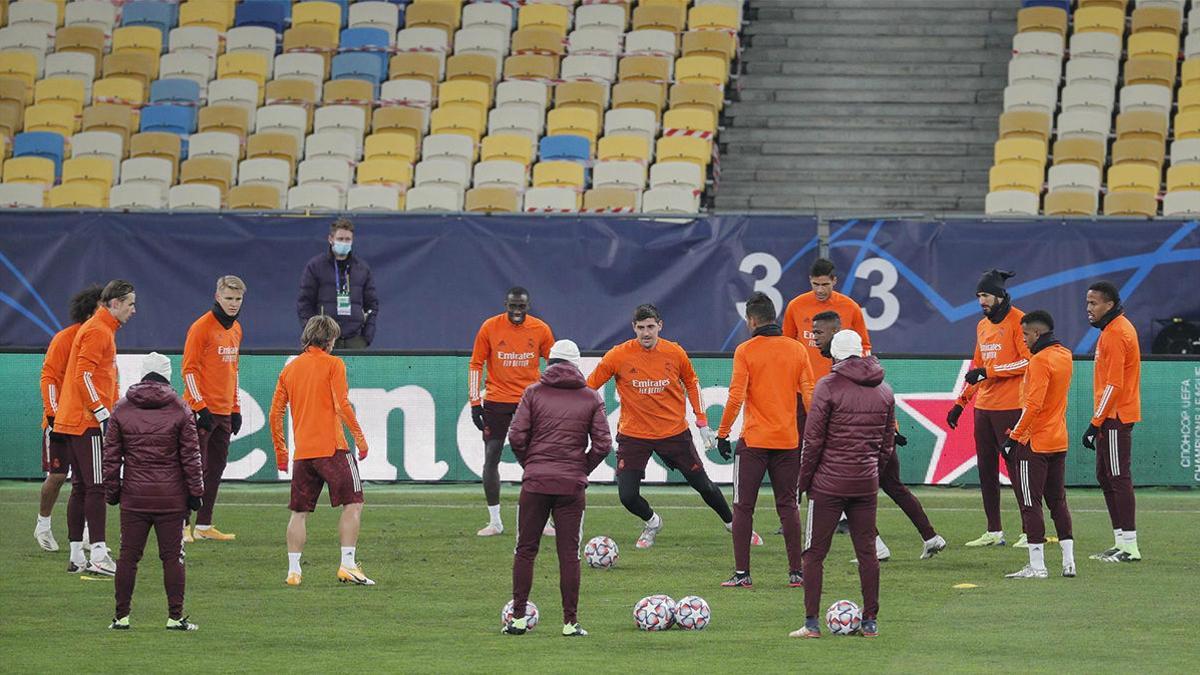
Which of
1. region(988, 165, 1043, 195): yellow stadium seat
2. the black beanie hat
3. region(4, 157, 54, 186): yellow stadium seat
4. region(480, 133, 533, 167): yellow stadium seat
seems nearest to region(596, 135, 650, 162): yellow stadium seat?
region(480, 133, 533, 167): yellow stadium seat

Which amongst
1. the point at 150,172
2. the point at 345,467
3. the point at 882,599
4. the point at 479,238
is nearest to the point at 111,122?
the point at 150,172

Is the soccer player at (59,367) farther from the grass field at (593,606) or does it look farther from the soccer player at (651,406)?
the soccer player at (651,406)

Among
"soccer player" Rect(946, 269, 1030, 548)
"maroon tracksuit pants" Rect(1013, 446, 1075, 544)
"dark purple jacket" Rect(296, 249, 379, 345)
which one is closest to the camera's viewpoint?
"maroon tracksuit pants" Rect(1013, 446, 1075, 544)

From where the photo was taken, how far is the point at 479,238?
2214 cm

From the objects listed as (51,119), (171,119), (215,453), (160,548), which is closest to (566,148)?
(171,119)

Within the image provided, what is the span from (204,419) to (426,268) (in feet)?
24.8

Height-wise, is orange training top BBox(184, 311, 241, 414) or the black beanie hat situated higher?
the black beanie hat

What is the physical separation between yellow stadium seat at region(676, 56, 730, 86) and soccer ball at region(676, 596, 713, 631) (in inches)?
645

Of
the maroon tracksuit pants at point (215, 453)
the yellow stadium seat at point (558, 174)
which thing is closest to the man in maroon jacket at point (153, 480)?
the maroon tracksuit pants at point (215, 453)

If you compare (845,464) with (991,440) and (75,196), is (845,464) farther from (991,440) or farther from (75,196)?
(75,196)

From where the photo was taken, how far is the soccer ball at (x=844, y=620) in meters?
11.2

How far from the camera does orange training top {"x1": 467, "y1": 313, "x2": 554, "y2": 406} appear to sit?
16.3 meters

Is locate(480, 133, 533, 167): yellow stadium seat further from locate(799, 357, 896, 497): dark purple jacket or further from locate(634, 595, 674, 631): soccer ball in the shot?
locate(799, 357, 896, 497): dark purple jacket

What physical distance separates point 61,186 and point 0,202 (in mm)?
1017
